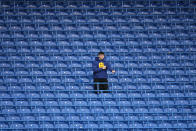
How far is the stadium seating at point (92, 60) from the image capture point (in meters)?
6.85

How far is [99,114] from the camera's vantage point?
6.90 meters

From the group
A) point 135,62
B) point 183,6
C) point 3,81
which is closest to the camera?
point 3,81

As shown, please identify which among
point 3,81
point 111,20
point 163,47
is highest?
point 111,20

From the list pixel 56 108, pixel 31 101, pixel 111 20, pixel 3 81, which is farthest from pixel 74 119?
pixel 111 20

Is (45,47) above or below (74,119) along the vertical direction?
above

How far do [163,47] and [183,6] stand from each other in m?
1.32

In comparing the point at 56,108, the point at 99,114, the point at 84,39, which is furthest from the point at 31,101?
the point at 84,39

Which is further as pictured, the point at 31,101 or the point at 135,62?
the point at 135,62

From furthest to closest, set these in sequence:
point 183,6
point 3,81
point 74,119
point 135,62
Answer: point 183,6 < point 135,62 < point 3,81 < point 74,119

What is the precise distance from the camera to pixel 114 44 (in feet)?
26.5

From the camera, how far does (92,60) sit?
7.89 meters

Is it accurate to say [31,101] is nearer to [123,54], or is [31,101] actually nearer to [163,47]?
[123,54]

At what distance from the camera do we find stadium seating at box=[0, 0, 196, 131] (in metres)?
6.85

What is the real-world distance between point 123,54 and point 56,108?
2141mm
